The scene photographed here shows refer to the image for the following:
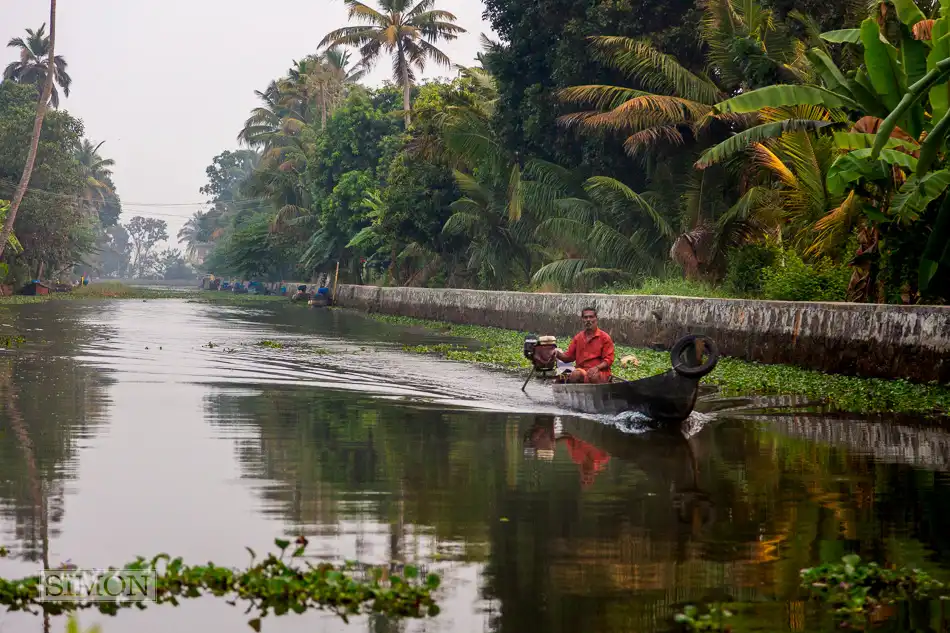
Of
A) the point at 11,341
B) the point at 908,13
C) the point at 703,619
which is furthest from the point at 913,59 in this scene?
the point at 11,341

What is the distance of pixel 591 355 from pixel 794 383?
337 cm

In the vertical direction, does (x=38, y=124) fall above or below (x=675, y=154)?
above

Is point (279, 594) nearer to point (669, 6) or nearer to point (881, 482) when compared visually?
point (881, 482)

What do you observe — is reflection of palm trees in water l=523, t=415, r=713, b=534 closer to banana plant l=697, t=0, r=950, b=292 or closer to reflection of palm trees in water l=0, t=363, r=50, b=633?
reflection of palm trees in water l=0, t=363, r=50, b=633

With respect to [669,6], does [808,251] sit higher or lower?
lower

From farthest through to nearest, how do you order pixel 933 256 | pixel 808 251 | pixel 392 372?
pixel 808 251 < pixel 392 372 < pixel 933 256

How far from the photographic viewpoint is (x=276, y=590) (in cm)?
568

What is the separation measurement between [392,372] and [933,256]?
8419 mm

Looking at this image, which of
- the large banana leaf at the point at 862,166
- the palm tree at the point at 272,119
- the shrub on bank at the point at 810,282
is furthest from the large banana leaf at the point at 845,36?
the palm tree at the point at 272,119

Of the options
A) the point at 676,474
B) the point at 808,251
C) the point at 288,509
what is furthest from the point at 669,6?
the point at 288,509

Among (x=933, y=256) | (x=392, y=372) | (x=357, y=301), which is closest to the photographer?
(x=933, y=256)

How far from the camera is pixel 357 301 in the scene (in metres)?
55.2

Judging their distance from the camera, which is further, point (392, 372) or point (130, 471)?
point (392, 372)

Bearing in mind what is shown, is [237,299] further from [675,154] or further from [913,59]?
[913,59]
